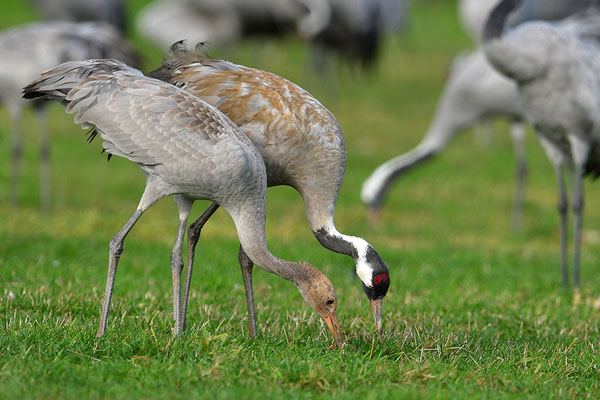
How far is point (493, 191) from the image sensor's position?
454 inches

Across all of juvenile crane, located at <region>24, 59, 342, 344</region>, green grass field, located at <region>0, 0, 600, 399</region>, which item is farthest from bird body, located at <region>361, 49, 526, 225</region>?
juvenile crane, located at <region>24, 59, 342, 344</region>

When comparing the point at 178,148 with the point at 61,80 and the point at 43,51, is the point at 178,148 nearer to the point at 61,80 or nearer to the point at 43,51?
the point at 61,80

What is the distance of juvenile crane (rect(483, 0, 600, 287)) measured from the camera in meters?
6.68

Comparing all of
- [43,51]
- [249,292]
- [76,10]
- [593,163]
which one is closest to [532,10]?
[593,163]

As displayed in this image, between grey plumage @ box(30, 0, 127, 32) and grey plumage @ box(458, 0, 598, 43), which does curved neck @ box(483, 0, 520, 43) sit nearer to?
grey plumage @ box(458, 0, 598, 43)

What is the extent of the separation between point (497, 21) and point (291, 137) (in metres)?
2.60

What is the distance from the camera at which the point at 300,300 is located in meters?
5.92

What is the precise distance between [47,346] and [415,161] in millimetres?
6001

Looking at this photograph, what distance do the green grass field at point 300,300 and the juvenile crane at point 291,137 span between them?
1.71ft

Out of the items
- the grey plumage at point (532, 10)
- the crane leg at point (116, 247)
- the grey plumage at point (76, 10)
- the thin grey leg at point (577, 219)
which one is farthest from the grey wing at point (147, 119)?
the grey plumage at point (76, 10)

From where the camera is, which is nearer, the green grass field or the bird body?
the green grass field

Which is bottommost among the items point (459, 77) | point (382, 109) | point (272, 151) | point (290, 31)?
point (382, 109)

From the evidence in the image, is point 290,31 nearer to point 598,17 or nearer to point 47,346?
point 598,17

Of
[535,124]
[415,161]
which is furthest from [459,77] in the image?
[535,124]
